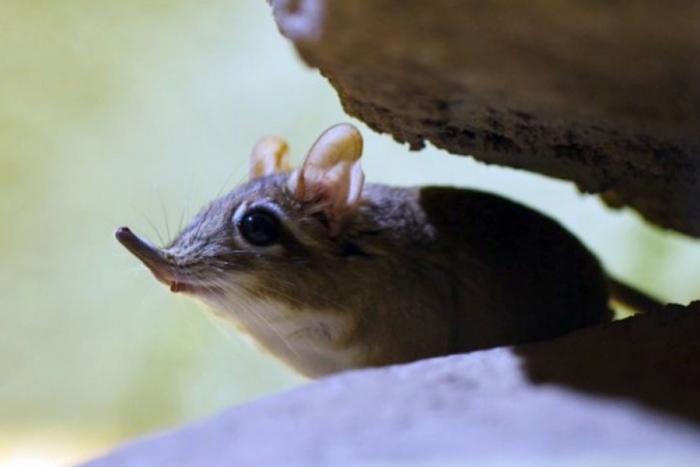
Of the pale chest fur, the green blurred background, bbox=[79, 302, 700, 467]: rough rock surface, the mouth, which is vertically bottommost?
bbox=[79, 302, 700, 467]: rough rock surface

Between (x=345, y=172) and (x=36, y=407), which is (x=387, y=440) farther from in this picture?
(x=36, y=407)

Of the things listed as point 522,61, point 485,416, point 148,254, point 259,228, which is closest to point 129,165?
point 259,228

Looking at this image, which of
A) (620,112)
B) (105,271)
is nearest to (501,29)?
(620,112)

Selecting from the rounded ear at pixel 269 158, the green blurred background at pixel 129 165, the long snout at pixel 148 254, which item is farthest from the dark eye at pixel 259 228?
the green blurred background at pixel 129 165

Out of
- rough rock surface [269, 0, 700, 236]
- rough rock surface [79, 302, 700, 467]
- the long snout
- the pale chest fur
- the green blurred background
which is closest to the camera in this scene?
rough rock surface [79, 302, 700, 467]

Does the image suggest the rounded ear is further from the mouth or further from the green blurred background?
the green blurred background

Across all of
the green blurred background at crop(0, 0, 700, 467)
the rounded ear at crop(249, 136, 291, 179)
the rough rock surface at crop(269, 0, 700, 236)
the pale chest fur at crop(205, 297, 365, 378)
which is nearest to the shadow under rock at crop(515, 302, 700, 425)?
the rough rock surface at crop(269, 0, 700, 236)
